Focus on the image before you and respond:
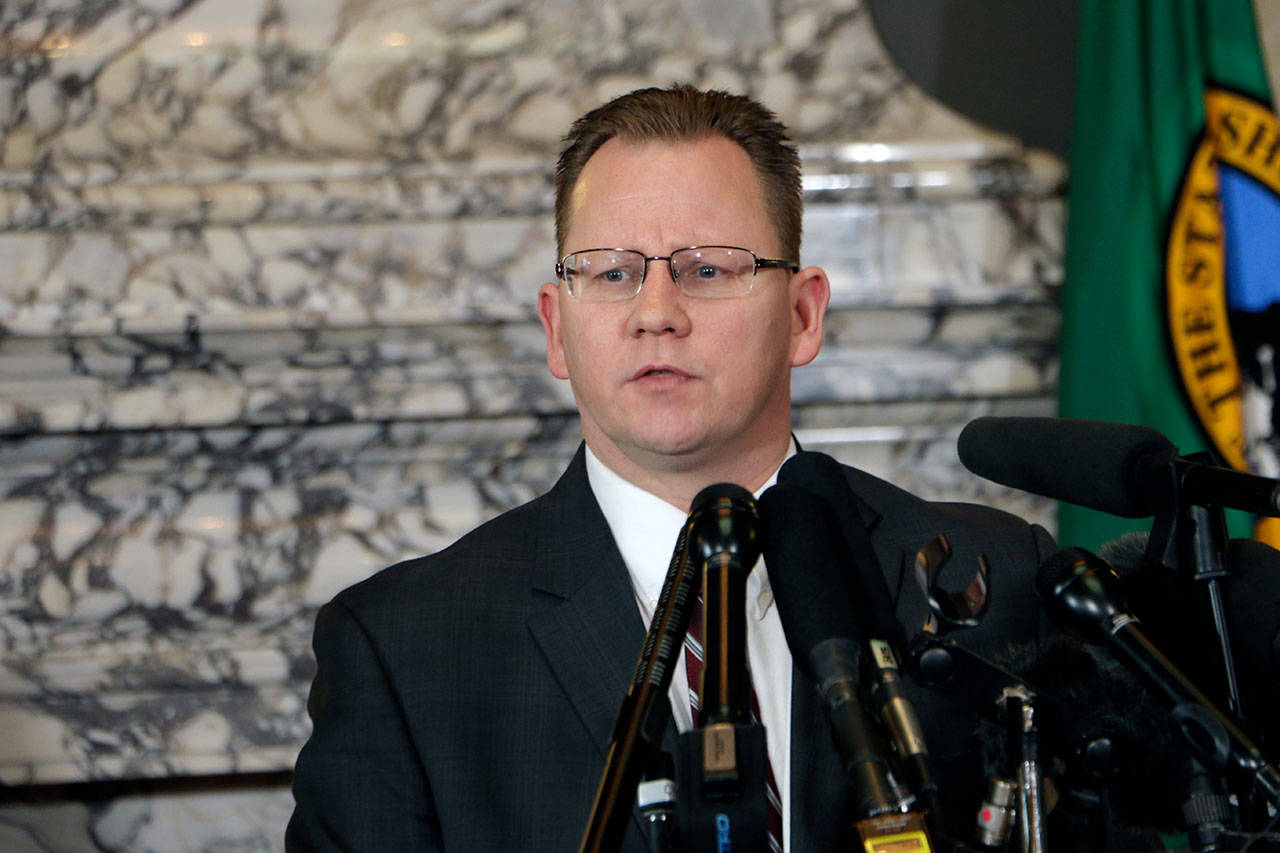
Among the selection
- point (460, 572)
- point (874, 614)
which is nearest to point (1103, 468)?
point (874, 614)

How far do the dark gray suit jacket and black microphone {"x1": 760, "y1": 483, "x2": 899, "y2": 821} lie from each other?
1.87 ft

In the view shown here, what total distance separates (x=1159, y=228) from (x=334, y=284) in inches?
67.6

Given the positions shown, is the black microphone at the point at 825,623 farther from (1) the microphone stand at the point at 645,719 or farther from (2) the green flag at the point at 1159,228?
(2) the green flag at the point at 1159,228

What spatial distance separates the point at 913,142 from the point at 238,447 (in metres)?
1.61

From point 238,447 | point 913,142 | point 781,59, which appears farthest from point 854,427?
point 238,447

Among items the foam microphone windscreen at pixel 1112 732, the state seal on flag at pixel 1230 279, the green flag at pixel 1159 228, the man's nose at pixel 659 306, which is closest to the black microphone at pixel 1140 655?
the foam microphone windscreen at pixel 1112 732

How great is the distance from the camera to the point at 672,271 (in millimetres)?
1709

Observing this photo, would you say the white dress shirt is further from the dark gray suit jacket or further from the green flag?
the green flag

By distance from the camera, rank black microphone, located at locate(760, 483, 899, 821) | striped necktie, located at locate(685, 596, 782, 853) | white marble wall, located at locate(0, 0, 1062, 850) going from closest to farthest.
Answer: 1. black microphone, located at locate(760, 483, 899, 821)
2. striped necktie, located at locate(685, 596, 782, 853)
3. white marble wall, located at locate(0, 0, 1062, 850)

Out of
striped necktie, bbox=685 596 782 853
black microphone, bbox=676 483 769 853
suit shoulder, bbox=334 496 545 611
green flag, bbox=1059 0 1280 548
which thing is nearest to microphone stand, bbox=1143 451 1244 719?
black microphone, bbox=676 483 769 853

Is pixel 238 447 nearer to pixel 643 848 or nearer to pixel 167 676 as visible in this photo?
pixel 167 676

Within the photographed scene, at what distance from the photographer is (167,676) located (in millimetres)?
2689

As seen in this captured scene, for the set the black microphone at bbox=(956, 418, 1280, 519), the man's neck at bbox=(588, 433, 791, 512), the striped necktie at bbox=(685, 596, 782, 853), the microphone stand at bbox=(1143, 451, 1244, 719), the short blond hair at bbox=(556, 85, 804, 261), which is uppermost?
the short blond hair at bbox=(556, 85, 804, 261)

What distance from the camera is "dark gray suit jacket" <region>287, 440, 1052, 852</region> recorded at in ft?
5.28
